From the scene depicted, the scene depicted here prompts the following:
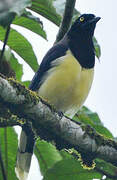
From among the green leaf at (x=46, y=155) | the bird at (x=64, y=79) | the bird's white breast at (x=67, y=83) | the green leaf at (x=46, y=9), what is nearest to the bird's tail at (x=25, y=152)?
the bird at (x=64, y=79)

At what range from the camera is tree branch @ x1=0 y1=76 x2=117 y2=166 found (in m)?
2.92

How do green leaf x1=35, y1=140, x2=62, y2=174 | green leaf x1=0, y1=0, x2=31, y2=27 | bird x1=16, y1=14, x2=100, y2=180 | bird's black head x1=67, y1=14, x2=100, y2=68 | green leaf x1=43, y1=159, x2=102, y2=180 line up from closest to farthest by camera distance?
green leaf x1=0, y1=0, x2=31, y2=27
green leaf x1=43, y1=159, x2=102, y2=180
green leaf x1=35, y1=140, x2=62, y2=174
bird x1=16, y1=14, x2=100, y2=180
bird's black head x1=67, y1=14, x2=100, y2=68

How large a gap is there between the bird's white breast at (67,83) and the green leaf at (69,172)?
3.20 feet

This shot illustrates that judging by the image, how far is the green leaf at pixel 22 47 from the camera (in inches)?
137

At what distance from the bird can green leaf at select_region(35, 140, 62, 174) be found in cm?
21

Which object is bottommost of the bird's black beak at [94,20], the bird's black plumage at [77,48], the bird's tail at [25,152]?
the bird's tail at [25,152]

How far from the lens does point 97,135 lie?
3328 mm

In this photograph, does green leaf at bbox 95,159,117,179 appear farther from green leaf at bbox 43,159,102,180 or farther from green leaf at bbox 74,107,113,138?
green leaf at bbox 74,107,113,138

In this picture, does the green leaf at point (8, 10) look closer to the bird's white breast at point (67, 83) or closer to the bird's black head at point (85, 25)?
the bird's white breast at point (67, 83)

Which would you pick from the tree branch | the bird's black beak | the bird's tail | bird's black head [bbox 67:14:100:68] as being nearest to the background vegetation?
the tree branch

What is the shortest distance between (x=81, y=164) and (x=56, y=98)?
112cm

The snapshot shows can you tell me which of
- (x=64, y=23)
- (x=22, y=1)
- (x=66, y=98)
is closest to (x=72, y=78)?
(x=66, y=98)

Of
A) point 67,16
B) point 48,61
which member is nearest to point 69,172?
point 67,16

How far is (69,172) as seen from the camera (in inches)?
127
